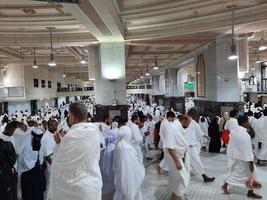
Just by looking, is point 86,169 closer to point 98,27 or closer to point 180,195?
point 180,195

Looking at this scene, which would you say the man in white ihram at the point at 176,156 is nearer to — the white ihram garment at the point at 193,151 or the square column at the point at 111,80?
the white ihram garment at the point at 193,151

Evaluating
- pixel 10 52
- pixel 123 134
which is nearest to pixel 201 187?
pixel 123 134

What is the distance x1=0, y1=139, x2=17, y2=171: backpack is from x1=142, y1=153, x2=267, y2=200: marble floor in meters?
2.43

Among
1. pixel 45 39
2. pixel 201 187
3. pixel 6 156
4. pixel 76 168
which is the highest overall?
pixel 45 39

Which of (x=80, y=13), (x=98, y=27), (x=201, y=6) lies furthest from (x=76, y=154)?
(x=201, y=6)

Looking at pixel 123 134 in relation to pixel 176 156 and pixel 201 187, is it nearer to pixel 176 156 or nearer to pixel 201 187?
pixel 176 156

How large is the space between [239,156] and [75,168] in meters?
3.18

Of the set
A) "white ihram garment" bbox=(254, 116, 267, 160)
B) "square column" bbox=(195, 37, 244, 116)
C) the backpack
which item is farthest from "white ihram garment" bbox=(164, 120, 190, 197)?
"square column" bbox=(195, 37, 244, 116)

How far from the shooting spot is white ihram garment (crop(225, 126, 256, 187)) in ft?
15.5

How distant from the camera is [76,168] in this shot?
263cm

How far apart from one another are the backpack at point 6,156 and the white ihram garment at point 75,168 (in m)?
1.84

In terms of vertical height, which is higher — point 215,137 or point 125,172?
point 125,172

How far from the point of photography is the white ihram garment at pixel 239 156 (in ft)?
15.5

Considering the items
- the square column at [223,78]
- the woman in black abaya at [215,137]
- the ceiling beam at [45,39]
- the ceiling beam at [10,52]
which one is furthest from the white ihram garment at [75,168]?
the ceiling beam at [10,52]
